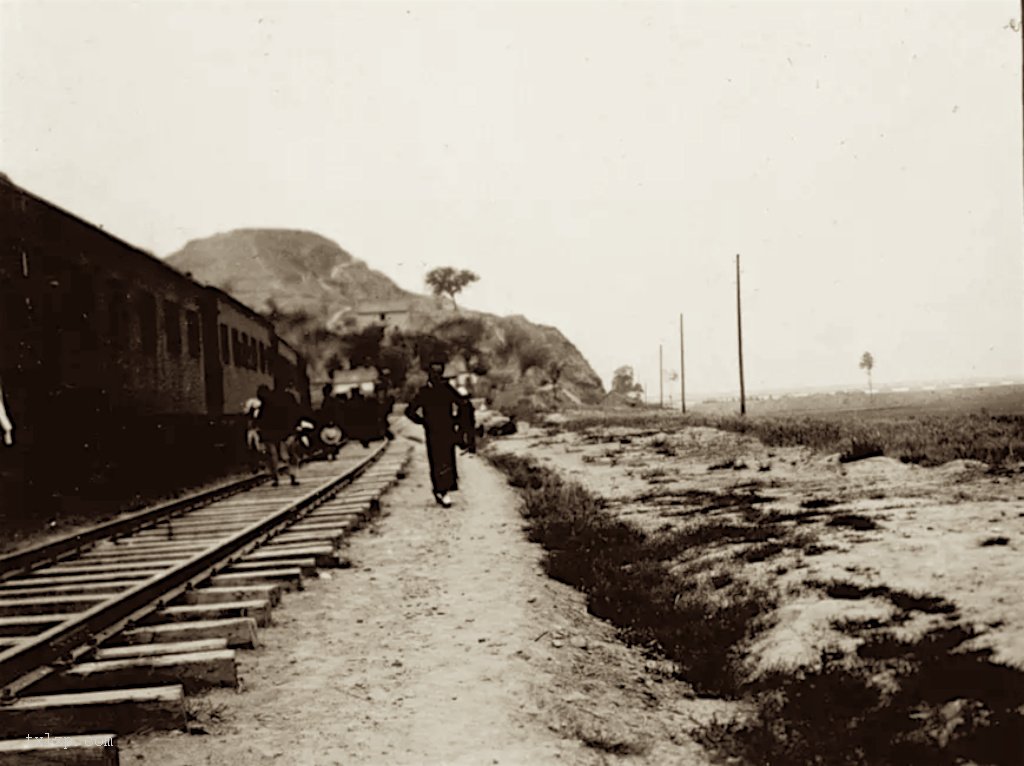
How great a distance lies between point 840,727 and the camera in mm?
3838

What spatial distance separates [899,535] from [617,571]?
224 cm

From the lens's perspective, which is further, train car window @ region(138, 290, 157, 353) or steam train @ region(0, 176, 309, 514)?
train car window @ region(138, 290, 157, 353)

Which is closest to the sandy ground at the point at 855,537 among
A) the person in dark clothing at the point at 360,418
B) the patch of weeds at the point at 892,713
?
the patch of weeds at the point at 892,713

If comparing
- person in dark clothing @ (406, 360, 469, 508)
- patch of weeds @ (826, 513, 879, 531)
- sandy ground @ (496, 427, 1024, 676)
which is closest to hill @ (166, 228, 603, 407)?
person in dark clothing @ (406, 360, 469, 508)

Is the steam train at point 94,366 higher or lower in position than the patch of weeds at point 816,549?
higher

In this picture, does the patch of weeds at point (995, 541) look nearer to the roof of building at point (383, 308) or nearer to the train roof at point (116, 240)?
the train roof at point (116, 240)

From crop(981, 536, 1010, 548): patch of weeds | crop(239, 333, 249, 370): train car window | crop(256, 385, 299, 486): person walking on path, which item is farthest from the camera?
crop(239, 333, 249, 370): train car window

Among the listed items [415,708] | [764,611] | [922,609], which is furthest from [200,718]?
[922,609]

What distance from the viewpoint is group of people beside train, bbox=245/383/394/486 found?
578 inches

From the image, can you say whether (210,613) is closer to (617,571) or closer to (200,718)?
(200,718)

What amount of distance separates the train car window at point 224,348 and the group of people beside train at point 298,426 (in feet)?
8.22

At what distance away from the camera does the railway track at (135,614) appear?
13.0 ft

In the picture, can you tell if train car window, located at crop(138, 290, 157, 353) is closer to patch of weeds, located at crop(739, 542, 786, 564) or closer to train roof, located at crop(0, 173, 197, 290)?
train roof, located at crop(0, 173, 197, 290)

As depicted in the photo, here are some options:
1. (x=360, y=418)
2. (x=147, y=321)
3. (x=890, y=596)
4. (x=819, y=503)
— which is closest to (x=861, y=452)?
(x=819, y=503)
